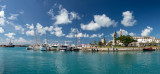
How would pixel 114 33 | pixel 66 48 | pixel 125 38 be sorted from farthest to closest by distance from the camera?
pixel 114 33, pixel 125 38, pixel 66 48

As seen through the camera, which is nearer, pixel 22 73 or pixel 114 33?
pixel 22 73

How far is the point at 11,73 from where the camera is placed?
28125 mm

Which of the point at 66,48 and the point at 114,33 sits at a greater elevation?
the point at 114,33

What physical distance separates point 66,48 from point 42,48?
90.6 ft

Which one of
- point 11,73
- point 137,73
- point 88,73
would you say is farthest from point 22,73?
point 137,73

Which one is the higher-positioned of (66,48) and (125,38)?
(125,38)

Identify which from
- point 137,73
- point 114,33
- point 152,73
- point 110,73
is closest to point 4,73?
point 110,73

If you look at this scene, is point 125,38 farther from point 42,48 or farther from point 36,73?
point 36,73

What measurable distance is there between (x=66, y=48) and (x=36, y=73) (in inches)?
3636

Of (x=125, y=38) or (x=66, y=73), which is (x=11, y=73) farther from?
(x=125, y=38)

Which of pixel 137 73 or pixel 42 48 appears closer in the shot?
pixel 137 73

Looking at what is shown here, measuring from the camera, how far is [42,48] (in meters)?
124

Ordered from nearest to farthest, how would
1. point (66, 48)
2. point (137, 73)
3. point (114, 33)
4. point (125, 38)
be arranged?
1. point (137, 73)
2. point (66, 48)
3. point (125, 38)
4. point (114, 33)

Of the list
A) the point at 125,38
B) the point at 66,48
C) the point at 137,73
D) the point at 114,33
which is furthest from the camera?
the point at 114,33
